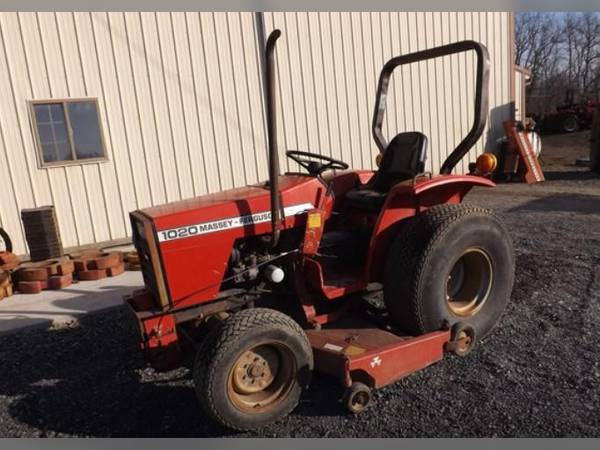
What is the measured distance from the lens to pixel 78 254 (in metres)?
5.97

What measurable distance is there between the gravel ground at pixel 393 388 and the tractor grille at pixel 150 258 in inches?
25.2

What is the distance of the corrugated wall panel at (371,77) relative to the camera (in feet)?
26.0

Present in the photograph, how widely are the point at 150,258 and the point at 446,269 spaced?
1.80 metres

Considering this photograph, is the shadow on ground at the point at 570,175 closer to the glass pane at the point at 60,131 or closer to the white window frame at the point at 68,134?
the white window frame at the point at 68,134

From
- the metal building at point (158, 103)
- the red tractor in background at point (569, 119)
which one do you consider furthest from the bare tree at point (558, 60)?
the metal building at point (158, 103)

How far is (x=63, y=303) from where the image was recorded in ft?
15.8

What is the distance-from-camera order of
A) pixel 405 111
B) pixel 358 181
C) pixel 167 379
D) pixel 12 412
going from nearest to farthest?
pixel 12 412
pixel 167 379
pixel 358 181
pixel 405 111

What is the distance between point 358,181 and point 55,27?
15.5ft

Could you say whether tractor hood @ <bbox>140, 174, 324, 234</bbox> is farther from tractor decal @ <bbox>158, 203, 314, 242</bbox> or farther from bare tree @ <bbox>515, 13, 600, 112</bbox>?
bare tree @ <bbox>515, 13, 600, 112</bbox>

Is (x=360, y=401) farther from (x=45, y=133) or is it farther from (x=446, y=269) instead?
(x=45, y=133)

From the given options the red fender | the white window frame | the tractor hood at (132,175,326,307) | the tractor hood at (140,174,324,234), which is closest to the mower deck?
the red fender

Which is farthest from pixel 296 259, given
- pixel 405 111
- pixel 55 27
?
pixel 405 111

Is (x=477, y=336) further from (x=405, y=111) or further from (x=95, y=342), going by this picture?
(x=405, y=111)

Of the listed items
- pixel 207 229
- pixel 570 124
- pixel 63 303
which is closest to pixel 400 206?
pixel 207 229
